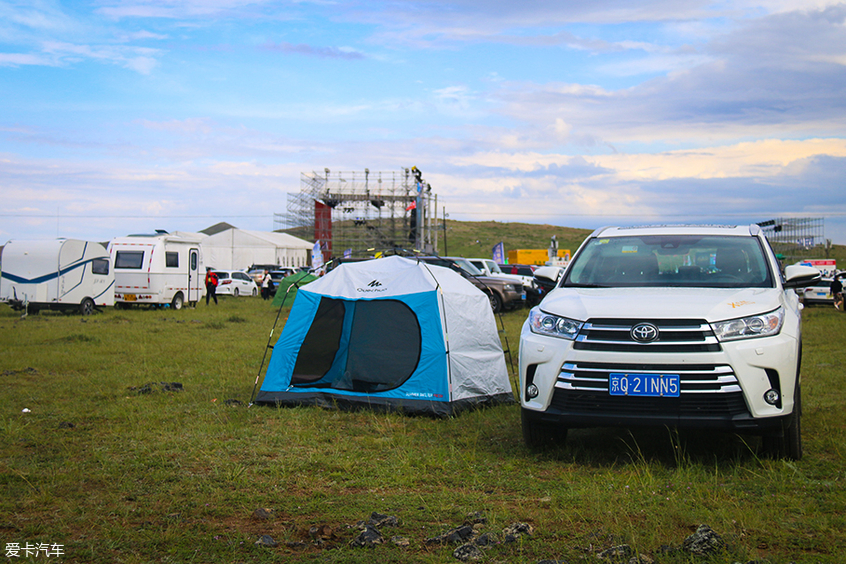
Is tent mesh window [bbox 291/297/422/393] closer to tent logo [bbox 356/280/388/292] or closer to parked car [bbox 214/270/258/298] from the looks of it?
tent logo [bbox 356/280/388/292]

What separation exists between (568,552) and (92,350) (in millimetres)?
11421

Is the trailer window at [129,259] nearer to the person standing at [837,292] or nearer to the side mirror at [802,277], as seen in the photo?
the side mirror at [802,277]

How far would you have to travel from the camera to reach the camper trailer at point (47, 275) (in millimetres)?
20844

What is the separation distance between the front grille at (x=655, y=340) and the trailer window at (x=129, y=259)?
21.6 metres

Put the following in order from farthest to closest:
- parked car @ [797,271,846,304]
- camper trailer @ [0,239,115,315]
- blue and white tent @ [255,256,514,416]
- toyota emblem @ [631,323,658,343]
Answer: parked car @ [797,271,846,304] → camper trailer @ [0,239,115,315] → blue and white tent @ [255,256,514,416] → toyota emblem @ [631,323,658,343]

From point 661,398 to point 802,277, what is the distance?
1.83 m

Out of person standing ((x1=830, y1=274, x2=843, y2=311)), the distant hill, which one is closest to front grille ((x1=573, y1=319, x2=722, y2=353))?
person standing ((x1=830, y1=274, x2=843, y2=311))

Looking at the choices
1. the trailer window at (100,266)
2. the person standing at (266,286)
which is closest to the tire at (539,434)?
the trailer window at (100,266)

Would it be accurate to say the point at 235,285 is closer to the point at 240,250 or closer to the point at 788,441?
the point at 240,250

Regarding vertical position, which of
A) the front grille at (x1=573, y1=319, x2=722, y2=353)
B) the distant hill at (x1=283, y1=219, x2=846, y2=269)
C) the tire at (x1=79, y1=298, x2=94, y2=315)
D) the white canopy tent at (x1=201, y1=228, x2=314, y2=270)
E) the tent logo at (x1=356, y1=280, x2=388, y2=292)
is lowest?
the tire at (x1=79, y1=298, x2=94, y2=315)

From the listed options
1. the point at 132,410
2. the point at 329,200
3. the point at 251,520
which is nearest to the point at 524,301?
the point at 132,410

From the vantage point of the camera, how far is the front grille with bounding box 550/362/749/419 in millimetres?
4602

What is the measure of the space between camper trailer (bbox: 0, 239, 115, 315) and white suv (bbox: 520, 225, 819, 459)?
19844mm

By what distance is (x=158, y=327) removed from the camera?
690 inches
